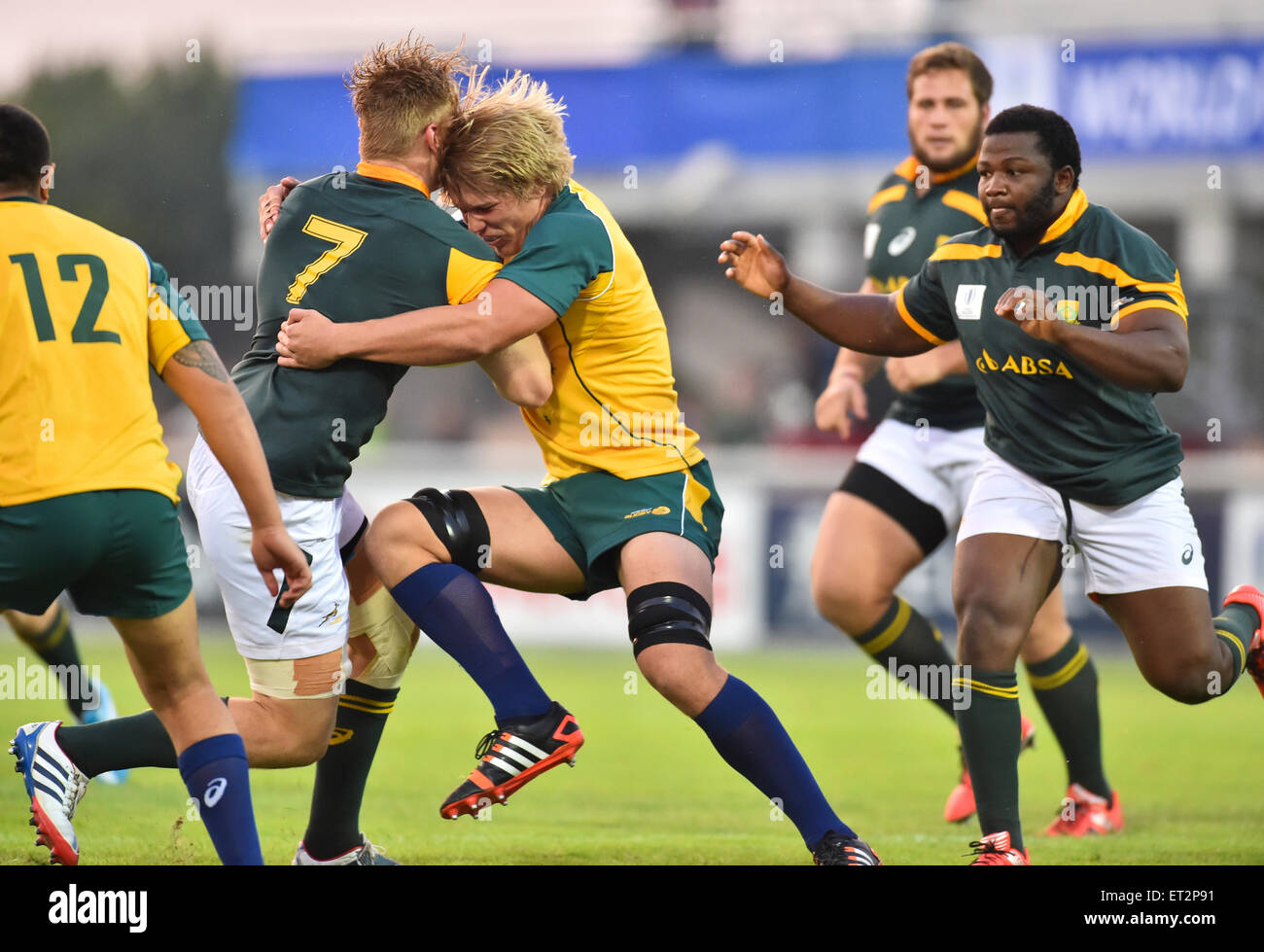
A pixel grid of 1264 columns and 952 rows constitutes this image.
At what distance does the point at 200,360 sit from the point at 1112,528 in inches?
112

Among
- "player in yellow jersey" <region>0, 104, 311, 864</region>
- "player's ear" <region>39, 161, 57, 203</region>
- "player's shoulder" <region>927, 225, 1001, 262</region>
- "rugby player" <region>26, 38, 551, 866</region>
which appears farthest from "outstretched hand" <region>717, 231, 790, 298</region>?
Result: "player's ear" <region>39, 161, 57, 203</region>

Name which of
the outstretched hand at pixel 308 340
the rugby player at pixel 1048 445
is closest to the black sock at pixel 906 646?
the rugby player at pixel 1048 445

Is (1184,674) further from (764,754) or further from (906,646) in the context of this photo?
(764,754)

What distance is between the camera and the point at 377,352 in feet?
13.3

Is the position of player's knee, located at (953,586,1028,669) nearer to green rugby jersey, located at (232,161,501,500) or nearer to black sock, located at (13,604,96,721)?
green rugby jersey, located at (232,161,501,500)

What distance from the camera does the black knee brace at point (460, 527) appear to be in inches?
169

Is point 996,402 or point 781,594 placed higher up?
point 996,402

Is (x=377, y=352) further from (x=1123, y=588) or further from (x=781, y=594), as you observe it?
(x=781, y=594)

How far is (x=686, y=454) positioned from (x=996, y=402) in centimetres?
103

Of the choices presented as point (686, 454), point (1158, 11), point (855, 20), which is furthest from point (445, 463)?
point (1158, 11)

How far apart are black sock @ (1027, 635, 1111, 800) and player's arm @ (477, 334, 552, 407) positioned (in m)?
2.52

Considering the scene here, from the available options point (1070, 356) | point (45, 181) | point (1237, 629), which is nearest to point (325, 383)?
point (45, 181)

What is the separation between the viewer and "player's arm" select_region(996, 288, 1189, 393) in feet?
13.1

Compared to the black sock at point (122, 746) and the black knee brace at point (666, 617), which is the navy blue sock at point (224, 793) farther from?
the black knee brace at point (666, 617)
